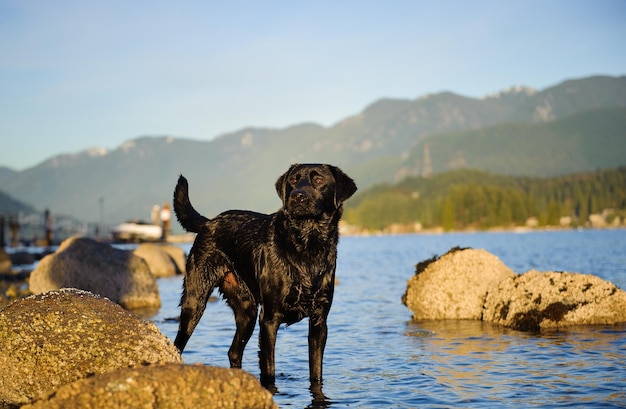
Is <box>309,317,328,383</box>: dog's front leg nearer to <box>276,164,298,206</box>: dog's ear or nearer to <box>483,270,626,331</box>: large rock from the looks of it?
<box>276,164,298,206</box>: dog's ear

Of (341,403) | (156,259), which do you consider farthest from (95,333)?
(156,259)

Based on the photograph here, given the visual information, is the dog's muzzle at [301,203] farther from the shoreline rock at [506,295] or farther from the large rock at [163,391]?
the shoreline rock at [506,295]

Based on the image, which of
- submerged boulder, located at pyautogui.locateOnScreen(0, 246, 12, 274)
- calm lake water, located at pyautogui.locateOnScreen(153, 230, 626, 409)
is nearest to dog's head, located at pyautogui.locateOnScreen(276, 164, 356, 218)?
calm lake water, located at pyautogui.locateOnScreen(153, 230, 626, 409)

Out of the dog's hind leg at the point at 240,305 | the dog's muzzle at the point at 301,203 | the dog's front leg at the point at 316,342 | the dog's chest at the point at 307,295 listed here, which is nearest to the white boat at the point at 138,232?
the dog's hind leg at the point at 240,305

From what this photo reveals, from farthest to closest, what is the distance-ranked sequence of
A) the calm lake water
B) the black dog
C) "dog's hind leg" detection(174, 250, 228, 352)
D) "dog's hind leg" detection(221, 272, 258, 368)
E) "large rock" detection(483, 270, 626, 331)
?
"large rock" detection(483, 270, 626, 331)
"dog's hind leg" detection(221, 272, 258, 368)
"dog's hind leg" detection(174, 250, 228, 352)
the calm lake water
the black dog

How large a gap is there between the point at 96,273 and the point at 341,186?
43.3 feet

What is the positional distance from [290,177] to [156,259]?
1113 inches

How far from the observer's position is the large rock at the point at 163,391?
5.87 m

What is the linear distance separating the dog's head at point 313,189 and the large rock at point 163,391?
2.52m

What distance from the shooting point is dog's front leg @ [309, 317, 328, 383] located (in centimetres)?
875

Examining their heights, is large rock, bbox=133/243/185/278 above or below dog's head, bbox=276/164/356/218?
below

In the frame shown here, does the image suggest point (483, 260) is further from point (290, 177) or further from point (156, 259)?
point (156, 259)

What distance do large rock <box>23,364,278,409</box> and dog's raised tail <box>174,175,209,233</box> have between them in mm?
4309

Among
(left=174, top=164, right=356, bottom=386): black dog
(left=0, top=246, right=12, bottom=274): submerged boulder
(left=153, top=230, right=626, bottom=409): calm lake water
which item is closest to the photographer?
(left=174, top=164, right=356, bottom=386): black dog
